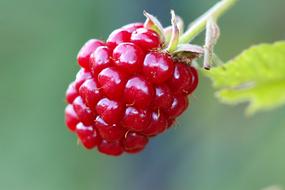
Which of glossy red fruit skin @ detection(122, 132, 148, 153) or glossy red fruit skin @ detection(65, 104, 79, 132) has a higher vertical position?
glossy red fruit skin @ detection(65, 104, 79, 132)

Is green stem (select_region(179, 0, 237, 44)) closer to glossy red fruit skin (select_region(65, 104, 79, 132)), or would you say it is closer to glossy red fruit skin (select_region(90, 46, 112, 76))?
glossy red fruit skin (select_region(90, 46, 112, 76))

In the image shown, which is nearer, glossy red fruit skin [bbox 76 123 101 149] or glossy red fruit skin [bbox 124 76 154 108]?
glossy red fruit skin [bbox 124 76 154 108]

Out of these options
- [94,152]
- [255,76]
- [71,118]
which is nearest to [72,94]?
[71,118]

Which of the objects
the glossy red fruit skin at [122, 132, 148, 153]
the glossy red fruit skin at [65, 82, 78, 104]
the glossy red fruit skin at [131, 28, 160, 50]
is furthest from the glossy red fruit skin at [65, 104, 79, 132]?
the glossy red fruit skin at [131, 28, 160, 50]

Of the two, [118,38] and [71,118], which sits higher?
[118,38]

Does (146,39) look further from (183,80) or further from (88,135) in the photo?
(88,135)

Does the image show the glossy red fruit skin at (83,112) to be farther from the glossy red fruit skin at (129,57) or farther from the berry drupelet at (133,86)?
the glossy red fruit skin at (129,57)
